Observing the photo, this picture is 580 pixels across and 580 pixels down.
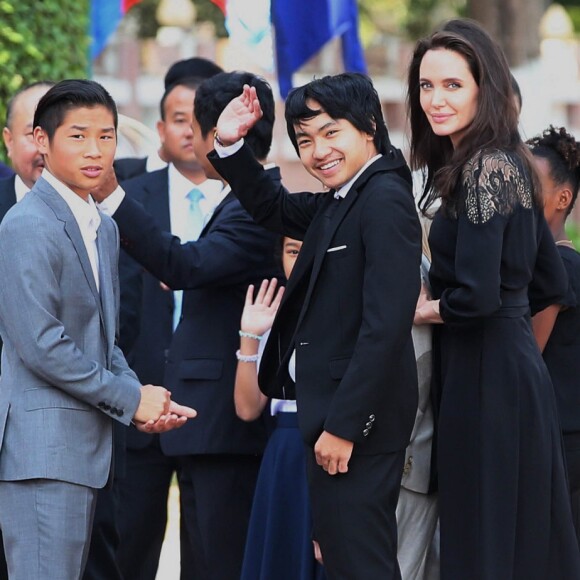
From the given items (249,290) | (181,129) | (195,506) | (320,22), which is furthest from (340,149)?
(320,22)

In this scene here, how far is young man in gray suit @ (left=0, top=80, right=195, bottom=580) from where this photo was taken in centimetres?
361

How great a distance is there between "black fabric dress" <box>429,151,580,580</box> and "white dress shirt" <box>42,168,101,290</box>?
1076 mm

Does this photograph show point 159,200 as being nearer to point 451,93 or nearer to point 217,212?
point 217,212

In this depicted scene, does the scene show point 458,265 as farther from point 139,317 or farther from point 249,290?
point 139,317

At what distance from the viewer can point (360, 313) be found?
3705 mm

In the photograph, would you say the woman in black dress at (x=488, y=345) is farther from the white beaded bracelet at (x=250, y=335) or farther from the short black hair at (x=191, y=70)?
the short black hair at (x=191, y=70)

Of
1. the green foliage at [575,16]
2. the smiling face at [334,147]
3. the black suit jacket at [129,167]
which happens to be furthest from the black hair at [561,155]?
the green foliage at [575,16]

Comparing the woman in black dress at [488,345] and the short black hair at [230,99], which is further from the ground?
the short black hair at [230,99]

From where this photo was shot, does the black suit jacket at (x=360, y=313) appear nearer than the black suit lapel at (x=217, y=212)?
Yes

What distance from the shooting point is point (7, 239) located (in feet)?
12.0

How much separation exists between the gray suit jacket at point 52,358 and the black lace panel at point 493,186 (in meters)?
1.17

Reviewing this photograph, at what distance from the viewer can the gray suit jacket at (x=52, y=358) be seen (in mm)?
3602

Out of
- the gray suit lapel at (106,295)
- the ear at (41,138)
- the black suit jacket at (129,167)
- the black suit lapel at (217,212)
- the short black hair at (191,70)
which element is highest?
the short black hair at (191,70)

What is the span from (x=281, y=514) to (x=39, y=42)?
299 cm
